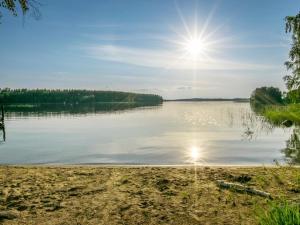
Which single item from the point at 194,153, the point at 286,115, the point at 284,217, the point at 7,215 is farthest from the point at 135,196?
the point at 286,115

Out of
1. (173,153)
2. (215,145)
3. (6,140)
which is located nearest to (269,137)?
(215,145)

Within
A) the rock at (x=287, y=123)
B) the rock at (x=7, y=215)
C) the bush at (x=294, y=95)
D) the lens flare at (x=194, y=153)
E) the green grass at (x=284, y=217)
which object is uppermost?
the bush at (x=294, y=95)

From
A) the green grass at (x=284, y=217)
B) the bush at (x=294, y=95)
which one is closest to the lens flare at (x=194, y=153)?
the bush at (x=294, y=95)

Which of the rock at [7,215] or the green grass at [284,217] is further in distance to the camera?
the rock at [7,215]

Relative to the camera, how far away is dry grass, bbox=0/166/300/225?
877cm

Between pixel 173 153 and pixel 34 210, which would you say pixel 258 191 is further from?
pixel 173 153

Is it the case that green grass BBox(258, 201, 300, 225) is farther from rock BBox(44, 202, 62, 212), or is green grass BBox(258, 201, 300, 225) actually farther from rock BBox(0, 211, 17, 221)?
rock BBox(0, 211, 17, 221)

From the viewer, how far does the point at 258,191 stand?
10672 mm

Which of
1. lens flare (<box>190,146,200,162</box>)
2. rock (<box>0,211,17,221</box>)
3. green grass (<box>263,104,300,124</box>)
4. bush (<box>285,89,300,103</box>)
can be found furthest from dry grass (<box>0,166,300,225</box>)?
green grass (<box>263,104,300,124</box>)

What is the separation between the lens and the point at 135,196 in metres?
10.7

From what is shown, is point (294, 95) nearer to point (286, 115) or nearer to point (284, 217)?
point (286, 115)

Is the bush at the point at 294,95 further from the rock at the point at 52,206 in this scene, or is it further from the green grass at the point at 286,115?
the rock at the point at 52,206

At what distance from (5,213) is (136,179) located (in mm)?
5376

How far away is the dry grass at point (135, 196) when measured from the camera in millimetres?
8773
